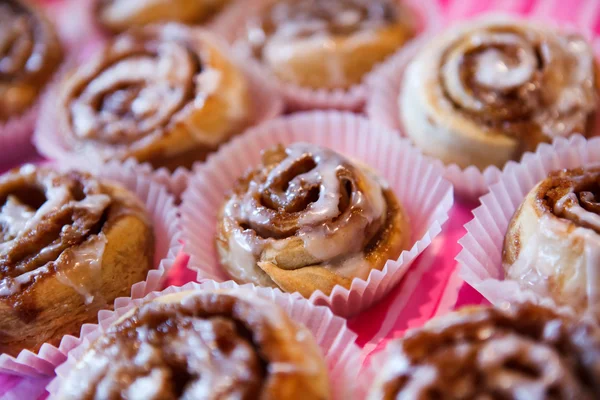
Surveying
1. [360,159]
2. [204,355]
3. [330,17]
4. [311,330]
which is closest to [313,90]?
[330,17]

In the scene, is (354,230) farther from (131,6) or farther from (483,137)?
(131,6)

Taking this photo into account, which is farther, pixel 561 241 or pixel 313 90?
pixel 313 90

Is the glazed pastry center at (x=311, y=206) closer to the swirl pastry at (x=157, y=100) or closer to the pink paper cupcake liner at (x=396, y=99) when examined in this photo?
the pink paper cupcake liner at (x=396, y=99)

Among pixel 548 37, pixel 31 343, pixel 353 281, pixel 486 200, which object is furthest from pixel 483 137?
pixel 31 343

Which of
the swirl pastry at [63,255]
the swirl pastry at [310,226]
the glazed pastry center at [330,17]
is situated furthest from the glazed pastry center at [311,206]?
the glazed pastry center at [330,17]

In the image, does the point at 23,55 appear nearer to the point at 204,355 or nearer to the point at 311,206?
the point at 311,206

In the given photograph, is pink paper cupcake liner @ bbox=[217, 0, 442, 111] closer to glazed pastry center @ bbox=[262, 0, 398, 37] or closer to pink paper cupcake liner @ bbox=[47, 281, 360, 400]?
glazed pastry center @ bbox=[262, 0, 398, 37]

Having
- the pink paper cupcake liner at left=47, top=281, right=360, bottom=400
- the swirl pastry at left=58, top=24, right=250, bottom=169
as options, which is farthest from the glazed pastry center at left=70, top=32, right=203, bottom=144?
the pink paper cupcake liner at left=47, top=281, right=360, bottom=400
